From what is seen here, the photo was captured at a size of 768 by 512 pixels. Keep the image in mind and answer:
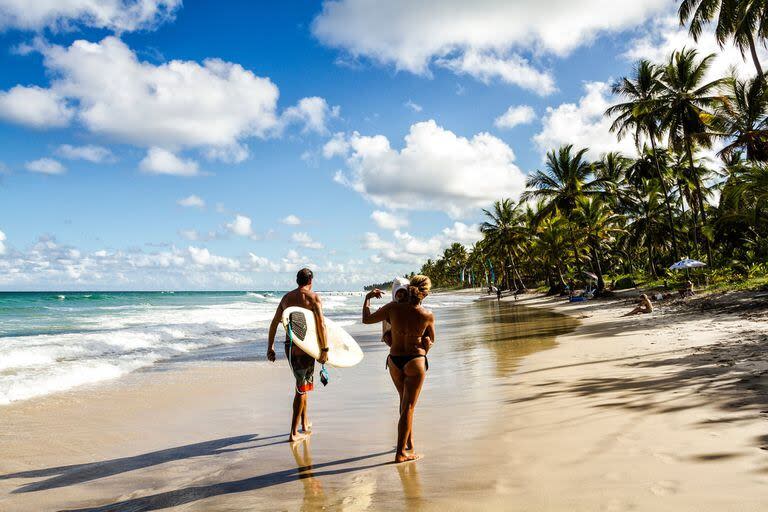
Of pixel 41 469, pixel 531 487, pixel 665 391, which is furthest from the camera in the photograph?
pixel 665 391

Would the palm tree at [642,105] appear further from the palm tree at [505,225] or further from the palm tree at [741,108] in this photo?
the palm tree at [505,225]

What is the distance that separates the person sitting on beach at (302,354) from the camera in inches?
203

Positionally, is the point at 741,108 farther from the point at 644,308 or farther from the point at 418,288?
the point at 418,288

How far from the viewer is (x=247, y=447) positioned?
199 inches

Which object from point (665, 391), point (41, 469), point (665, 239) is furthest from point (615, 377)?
point (665, 239)

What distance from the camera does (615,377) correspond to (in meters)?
7.26

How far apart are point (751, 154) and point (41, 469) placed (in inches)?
743

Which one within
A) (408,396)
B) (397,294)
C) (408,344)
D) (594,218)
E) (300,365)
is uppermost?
(594,218)

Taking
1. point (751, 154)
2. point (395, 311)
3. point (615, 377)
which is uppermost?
point (751, 154)

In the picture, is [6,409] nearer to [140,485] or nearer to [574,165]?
[140,485]

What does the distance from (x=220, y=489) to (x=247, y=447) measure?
1115mm

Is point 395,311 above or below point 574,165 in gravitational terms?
below

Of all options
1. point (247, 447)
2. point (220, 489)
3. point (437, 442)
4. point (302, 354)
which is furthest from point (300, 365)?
point (437, 442)

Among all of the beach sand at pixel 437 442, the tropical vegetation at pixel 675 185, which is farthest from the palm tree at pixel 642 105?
the beach sand at pixel 437 442
